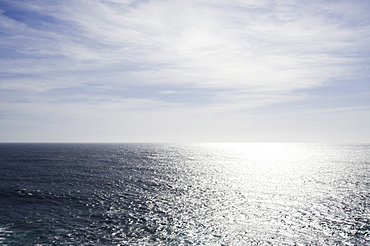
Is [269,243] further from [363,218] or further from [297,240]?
[363,218]

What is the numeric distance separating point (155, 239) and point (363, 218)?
42.7 meters

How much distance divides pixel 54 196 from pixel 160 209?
29.5m

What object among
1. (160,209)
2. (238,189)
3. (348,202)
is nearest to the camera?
(160,209)

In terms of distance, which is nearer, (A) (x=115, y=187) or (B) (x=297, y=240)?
(B) (x=297, y=240)

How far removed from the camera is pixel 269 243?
37500 mm

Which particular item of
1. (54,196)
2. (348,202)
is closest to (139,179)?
(54,196)

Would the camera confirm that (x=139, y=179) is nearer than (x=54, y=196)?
No

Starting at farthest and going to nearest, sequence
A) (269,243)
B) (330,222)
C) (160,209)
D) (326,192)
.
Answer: (326,192), (160,209), (330,222), (269,243)

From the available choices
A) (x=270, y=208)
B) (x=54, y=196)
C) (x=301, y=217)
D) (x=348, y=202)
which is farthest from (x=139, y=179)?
(x=348, y=202)

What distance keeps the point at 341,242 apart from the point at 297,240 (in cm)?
670

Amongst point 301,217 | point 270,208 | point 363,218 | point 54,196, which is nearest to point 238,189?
point 270,208

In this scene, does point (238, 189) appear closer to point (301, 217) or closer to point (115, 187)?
point (301, 217)

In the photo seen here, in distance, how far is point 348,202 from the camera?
60500 mm

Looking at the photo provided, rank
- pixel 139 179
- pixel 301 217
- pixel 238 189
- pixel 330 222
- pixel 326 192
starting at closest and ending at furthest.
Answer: pixel 330 222 < pixel 301 217 < pixel 326 192 < pixel 238 189 < pixel 139 179
